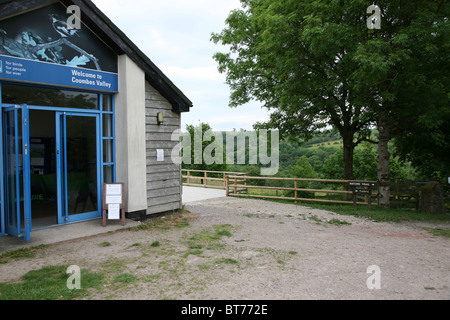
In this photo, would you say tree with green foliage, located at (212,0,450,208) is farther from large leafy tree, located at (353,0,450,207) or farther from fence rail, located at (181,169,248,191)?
fence rail, located at (181,169,248,191)

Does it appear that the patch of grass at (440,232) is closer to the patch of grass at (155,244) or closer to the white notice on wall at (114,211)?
the patch of grass at (155,244)

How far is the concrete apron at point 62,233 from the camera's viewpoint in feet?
17.7

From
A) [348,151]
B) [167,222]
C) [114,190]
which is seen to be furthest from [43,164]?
[348,151]

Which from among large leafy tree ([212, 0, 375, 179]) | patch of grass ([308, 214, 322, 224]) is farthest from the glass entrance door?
large leafy tree ([212, 0, 375, 179])

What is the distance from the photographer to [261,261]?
4863 millimetres

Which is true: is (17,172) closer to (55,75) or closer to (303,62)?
(55,75)

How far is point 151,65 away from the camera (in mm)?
7520

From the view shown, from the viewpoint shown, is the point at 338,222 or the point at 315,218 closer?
the point at 338,222

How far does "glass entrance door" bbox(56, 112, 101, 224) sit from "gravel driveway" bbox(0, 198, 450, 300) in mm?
1087

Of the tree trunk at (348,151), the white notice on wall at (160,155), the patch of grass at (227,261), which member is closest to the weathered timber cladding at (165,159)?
the white notice on wall at (160,155)

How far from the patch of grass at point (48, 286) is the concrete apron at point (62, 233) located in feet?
4.41

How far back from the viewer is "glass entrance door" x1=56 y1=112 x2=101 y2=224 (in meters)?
6.45

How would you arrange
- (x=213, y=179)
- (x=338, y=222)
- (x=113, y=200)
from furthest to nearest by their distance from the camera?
(x=213, y=179) → (x=338, y=222) → (x=113, y=200)

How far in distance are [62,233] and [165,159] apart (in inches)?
117
